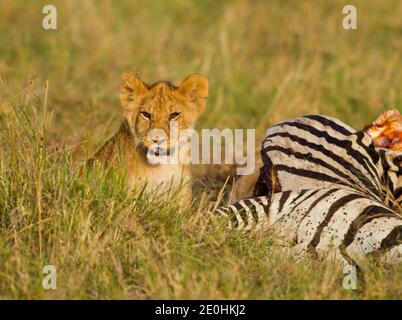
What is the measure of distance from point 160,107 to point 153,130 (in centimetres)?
19

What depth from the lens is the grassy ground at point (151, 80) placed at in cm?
437

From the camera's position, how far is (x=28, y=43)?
10398mm

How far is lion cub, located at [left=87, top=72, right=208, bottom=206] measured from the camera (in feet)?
17.5

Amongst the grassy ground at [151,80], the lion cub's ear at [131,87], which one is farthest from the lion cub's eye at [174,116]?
the grassy ground at [151,80]

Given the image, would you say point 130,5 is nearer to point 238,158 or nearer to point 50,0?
point 50,0

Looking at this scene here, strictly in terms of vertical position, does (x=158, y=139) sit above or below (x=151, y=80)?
below

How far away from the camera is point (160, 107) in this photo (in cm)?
546

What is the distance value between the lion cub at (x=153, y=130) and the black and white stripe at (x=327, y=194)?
46 centimetres
